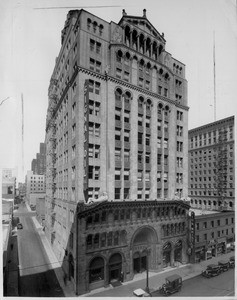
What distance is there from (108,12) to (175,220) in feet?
85.1

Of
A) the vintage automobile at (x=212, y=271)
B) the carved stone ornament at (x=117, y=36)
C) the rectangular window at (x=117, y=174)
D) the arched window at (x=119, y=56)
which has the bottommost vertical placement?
the vintage automobile at (x=212, y=271)

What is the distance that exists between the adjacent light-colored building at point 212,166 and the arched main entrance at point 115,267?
92.2 feet

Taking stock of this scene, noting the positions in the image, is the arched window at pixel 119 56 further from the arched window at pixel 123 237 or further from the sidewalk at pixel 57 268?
the sidewalk at pixel 57 268

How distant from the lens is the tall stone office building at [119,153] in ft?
77.6

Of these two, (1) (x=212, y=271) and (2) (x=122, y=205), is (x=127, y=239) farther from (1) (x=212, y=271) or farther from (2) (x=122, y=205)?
(1) (x=212, y=271)

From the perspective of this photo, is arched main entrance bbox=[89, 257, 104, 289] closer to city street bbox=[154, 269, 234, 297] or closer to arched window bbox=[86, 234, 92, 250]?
arched window bbox=[86, 234, 92, 250]

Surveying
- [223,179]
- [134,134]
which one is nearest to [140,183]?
[134,134]

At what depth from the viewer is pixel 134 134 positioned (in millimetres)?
27281

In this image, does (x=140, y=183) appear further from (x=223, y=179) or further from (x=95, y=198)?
(x=223, y=179)

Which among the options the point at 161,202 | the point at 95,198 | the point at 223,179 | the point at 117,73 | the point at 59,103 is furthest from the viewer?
the point at 223,179

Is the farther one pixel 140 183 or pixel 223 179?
pixel 223 179

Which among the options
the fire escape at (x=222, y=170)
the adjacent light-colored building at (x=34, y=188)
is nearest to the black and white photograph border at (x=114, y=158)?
the fire escape at (x=222, y=170)

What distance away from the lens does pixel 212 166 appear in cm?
4928

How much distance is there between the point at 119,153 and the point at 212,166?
3170 cm
